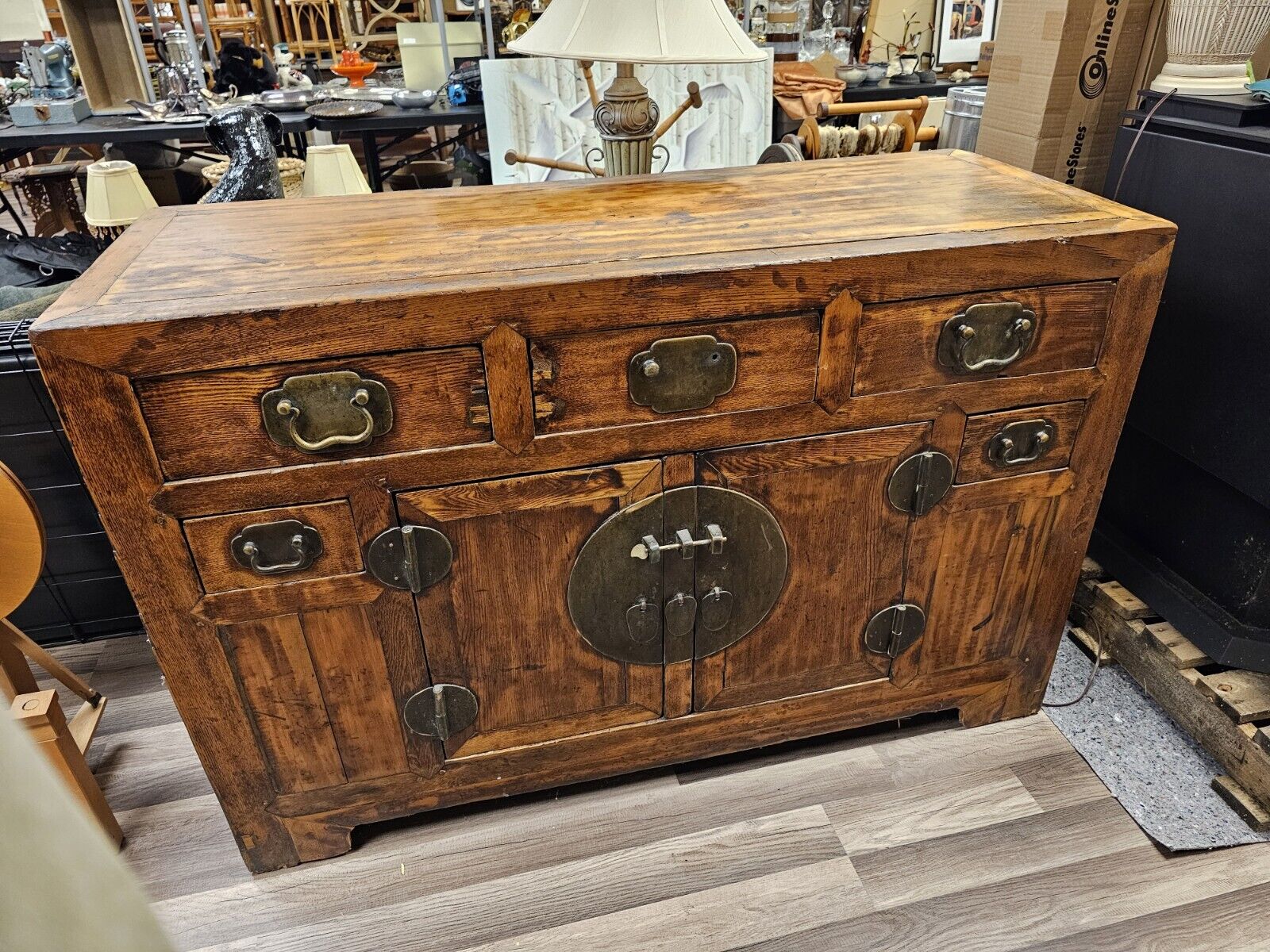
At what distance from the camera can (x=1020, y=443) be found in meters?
1.40

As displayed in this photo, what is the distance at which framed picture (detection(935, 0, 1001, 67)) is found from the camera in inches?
202

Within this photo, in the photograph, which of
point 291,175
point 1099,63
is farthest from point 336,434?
point 291,175

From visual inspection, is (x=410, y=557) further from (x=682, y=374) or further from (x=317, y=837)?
(x=317, y=837)

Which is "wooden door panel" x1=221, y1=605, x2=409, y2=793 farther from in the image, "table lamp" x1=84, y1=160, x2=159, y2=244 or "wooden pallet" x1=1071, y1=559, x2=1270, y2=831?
"table lamp" x1=84, y1=160, x2=159, y2=244

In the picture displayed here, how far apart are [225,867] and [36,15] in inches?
295

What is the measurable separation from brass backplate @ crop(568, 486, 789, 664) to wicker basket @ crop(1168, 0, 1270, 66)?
115cm

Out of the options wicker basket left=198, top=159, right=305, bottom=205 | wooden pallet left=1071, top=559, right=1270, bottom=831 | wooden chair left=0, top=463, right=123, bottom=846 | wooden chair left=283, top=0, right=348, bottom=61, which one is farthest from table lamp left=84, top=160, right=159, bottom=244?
wooden chair left=283, top=0, right=348, bottom=61

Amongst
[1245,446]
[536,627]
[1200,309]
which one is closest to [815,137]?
[1200,309]

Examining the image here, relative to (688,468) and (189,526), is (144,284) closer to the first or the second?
(189,526)

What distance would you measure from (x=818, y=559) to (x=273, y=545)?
0.83m

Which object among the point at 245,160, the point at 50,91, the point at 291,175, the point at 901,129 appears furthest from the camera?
the point at 50,91

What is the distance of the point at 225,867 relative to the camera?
149 cm

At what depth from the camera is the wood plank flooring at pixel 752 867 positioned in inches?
54.2

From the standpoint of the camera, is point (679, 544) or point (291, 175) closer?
point (679, 544)
